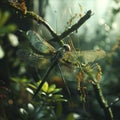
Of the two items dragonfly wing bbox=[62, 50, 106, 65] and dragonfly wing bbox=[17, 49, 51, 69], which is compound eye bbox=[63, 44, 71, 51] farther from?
dragonfly wing bbox=[17, 49, 51, 69]

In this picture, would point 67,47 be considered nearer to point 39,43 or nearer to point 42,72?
point 39,43

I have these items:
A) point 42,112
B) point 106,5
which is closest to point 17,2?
point 42,112

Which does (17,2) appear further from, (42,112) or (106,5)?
(106,5)

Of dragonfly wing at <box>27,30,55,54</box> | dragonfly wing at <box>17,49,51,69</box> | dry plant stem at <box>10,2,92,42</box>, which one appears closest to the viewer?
dry plant stem at <box>10,2,92,42</box>

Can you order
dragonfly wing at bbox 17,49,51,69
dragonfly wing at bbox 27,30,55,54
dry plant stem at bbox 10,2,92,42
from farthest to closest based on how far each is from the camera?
dragonfly wing at bbox 17,49,51,69
dragonfly wing at bbox 27,30,55,54
dry plant stem at bbox 10,2,92,42

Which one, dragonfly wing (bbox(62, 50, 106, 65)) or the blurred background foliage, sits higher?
the blurred background foliage

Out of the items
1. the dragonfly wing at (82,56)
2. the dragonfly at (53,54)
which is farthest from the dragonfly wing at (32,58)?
the dragonfly wing at (82,56)

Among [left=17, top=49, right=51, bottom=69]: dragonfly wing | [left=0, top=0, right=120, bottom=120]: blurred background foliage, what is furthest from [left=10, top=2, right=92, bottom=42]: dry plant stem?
[left=17, top=49, right=51, bottom=69]: dragonfly wing
